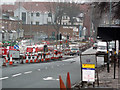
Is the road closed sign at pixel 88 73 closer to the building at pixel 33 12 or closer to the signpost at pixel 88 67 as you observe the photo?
the signpost at pixel 88 67

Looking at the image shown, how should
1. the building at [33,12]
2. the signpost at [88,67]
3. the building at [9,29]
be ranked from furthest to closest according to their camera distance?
the building at [33,12] < the building at [9,29] < the signpost at [88,67]

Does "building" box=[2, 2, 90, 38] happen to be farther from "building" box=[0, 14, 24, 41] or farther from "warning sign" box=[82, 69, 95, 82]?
"warning sign" box=[82, 69, 95, 82]

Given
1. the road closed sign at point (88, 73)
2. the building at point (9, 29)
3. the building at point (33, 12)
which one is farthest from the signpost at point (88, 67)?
the building at point (33, 12)

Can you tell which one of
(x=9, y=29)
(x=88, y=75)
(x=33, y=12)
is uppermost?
(x=33, y=12)

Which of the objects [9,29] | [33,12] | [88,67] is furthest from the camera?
[33,12]

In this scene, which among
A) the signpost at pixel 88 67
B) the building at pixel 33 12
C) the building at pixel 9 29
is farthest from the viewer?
the building at pixel 33 12

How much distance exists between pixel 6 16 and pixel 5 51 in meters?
46.3

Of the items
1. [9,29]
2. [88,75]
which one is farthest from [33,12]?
[88,75]

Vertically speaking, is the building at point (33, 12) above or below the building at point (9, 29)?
above

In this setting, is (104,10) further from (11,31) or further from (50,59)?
(11,31)

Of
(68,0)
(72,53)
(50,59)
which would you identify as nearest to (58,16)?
(68,0)

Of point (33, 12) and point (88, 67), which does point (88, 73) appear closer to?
point (88, 67)

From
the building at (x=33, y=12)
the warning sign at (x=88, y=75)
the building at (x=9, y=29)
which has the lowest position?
the warning sign at (x=88, y=75)

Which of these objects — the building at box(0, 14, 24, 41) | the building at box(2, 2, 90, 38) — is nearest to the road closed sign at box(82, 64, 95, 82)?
the building at box(0, 14, 24, 41)
